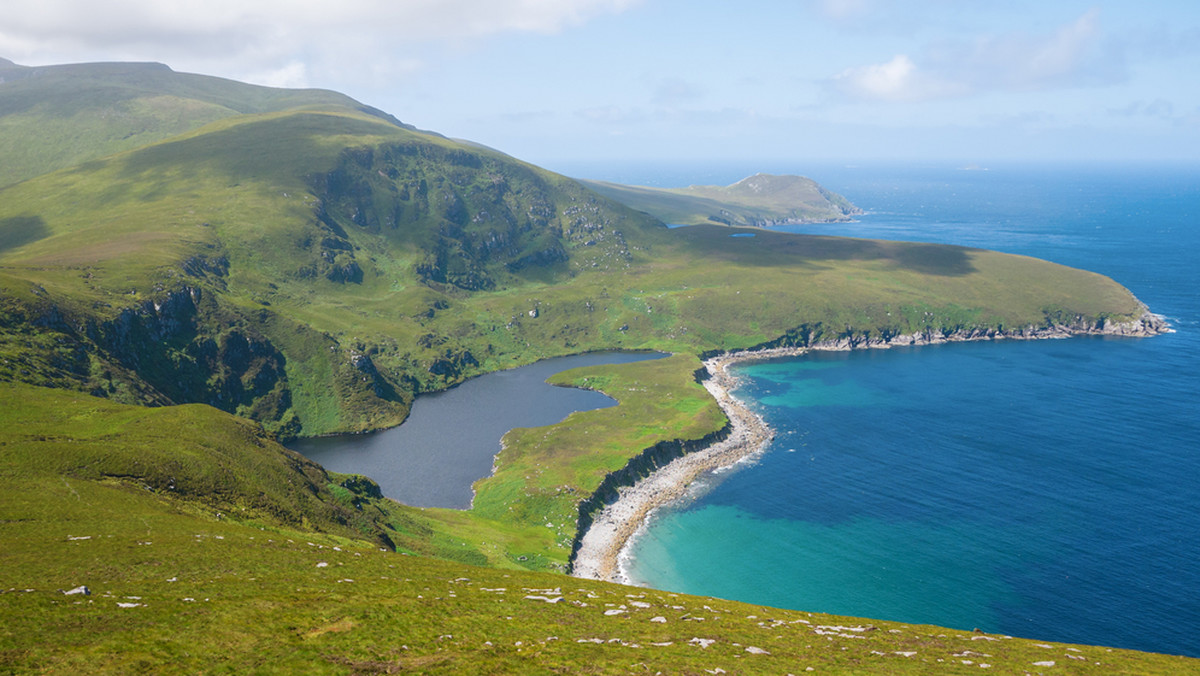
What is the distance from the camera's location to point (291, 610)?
144ft

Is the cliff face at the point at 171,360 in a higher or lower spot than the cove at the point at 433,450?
higher

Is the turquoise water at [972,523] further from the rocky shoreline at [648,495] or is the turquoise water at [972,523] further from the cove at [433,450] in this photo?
the cove at [433,450]

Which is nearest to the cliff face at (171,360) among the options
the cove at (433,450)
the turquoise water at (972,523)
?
the cove at (433,450)

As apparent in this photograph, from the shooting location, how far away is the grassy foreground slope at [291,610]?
37125mm

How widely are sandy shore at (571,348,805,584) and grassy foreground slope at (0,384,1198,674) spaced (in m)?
42.8

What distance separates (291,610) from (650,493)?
337 ft

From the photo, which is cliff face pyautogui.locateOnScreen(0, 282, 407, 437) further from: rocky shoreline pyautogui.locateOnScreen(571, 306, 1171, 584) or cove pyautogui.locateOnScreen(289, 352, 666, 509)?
rocky shoreline pyautogui.locateOnScreen(571, 306, 1171, 584)

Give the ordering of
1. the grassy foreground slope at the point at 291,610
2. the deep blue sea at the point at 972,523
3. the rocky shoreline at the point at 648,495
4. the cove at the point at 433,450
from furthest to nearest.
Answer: the cove at the point at 433,450, the rocky shoreline at the point at 648,495, the deep blue sea at the point at 972,523, the grassy foreground slope at the point at 291,610

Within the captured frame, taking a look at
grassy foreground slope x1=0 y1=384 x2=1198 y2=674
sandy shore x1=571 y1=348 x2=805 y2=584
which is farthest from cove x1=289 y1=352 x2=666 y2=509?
grassy foreground slope x1=0 y1=384 x2=1198 y2=674

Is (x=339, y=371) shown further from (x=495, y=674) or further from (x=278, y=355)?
(x=495, y=674)

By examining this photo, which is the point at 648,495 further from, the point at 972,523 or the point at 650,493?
the point at 972,523

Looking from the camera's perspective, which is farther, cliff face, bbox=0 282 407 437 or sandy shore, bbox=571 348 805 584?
cliff face, bbox=0 282 407 437

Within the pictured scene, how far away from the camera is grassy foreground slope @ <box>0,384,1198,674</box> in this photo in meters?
37.1

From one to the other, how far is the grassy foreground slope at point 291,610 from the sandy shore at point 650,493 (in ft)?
140
